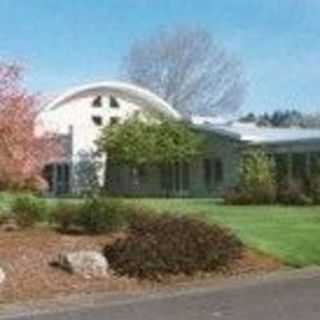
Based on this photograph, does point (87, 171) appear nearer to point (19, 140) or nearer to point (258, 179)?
point (258, 179)

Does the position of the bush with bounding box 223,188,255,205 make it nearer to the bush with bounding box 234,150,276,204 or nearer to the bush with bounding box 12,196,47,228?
the bush with bounding box 234,150,276,204

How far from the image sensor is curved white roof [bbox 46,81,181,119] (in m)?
61.2

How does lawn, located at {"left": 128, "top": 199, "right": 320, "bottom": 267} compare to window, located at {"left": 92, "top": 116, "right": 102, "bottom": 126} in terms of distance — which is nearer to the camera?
lawn, located at {"left": 128, "top": 199, "right": 320, "bottom": 267}

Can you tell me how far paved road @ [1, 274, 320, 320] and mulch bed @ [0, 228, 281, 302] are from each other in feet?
4.42

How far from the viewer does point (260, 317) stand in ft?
41.4

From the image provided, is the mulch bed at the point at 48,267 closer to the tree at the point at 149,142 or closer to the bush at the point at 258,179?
the bush at the point at 258,179

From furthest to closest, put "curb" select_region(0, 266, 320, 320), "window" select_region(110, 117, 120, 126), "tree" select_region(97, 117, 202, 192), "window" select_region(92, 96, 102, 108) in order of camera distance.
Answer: "window" select_region(92, 96, 102, 108) < "window" select_region(110, 117, 120, 126) < "tree" select_region(97, 117, 202, 192) < "curb" select_region(0, 266, 320, 320)

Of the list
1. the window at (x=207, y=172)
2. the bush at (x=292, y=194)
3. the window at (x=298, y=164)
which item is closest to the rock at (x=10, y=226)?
the bush at (x=292, y=194)

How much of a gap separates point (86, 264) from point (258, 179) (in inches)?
1055

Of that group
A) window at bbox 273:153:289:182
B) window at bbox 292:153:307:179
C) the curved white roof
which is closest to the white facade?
the curved white roof

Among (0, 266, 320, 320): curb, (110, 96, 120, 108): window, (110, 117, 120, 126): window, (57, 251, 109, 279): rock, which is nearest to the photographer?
(0, 266, 320, 320): curb

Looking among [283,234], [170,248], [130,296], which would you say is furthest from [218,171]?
[130,296]

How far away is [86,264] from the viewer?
1697 centimetres

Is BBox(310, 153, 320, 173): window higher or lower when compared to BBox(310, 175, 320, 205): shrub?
higher
